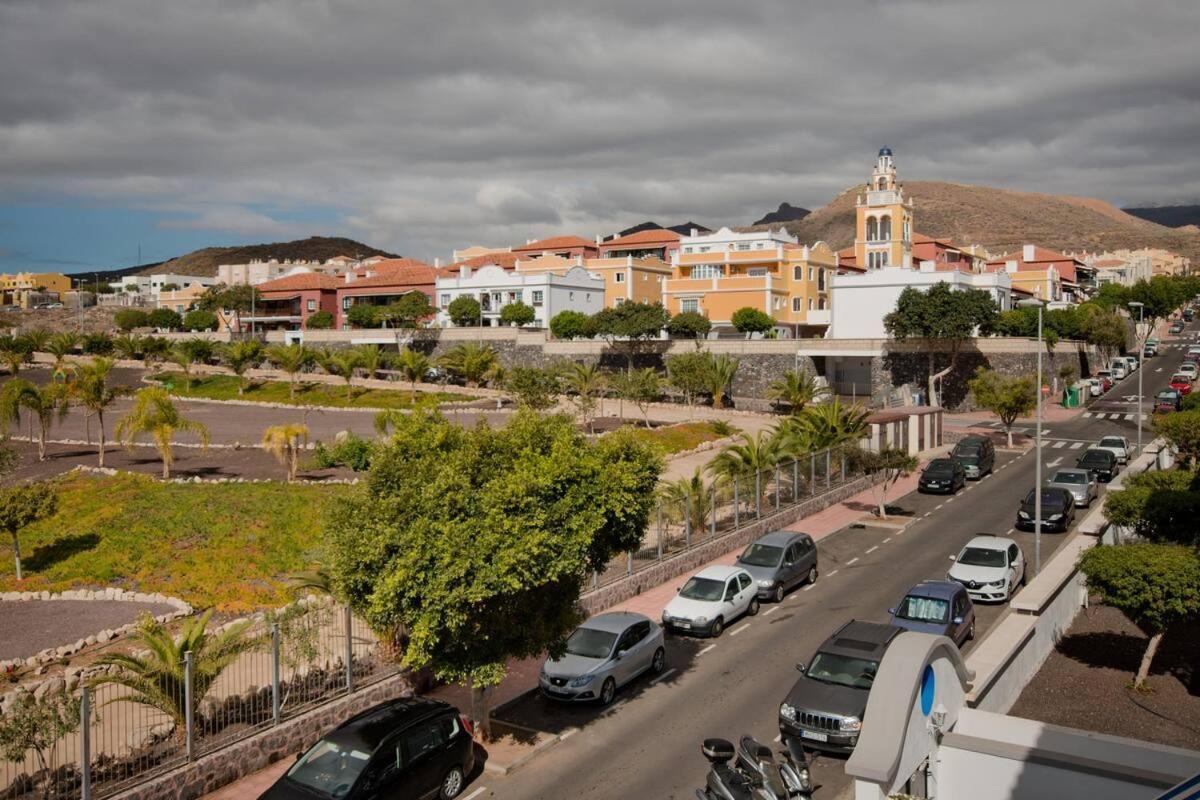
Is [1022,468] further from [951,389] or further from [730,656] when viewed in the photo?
[730,656]

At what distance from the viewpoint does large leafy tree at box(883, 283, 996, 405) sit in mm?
61000

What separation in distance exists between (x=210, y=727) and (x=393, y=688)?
144 inches

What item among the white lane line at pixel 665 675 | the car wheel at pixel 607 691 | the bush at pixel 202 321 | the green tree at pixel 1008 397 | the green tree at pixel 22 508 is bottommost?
the white lane line at pixel 665 675

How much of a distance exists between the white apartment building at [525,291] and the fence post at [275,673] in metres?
72.1

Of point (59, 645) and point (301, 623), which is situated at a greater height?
point (301, 623)

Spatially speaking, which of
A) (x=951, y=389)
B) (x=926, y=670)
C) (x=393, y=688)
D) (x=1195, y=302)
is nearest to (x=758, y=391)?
(x=951, y=389)

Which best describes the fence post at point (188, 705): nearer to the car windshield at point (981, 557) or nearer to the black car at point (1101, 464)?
the car windshield at point (981, 557)

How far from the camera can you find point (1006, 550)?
24031mm

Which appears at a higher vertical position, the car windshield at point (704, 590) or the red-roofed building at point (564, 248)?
the red-roofed building at point (564, 248)

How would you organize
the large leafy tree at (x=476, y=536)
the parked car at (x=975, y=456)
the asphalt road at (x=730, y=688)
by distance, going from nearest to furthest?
1. the large leafy tree at (x=476, y=536)
2. the asphalt road at (x=730, y=688)
3. the parked car at (x=975, y=456)

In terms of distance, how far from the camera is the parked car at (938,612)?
19172mm

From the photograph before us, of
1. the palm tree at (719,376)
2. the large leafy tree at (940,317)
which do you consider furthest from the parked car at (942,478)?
the palm tree at (719,376)

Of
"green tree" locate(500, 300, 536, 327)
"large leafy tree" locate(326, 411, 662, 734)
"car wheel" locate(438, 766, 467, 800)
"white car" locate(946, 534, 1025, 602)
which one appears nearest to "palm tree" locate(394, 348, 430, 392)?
"green tree" locate(500, 300, 536, 327)

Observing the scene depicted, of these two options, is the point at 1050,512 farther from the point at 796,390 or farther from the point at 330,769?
the point at 330,769
